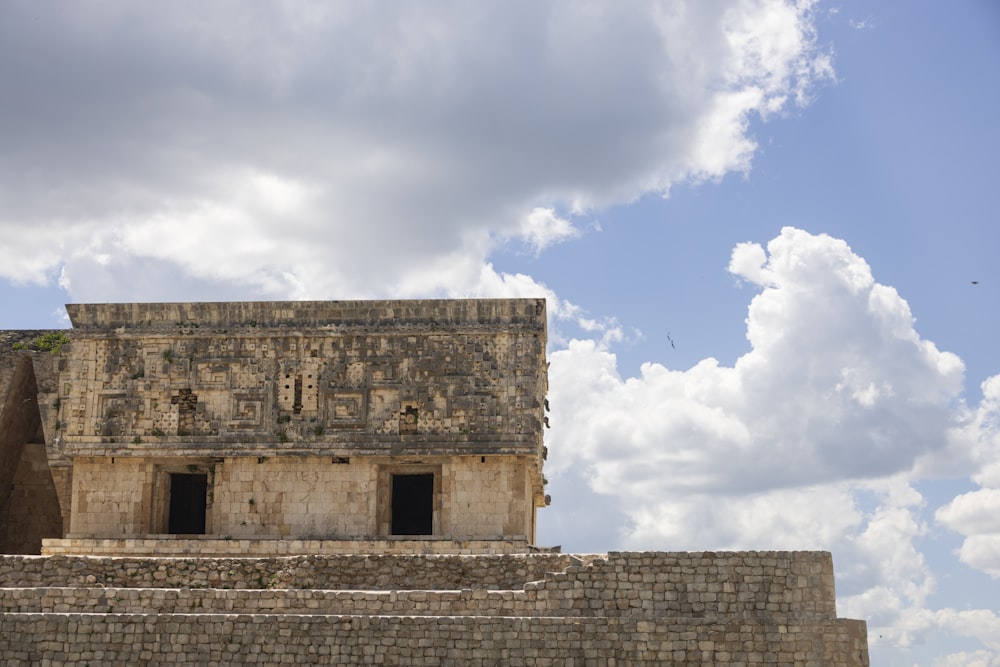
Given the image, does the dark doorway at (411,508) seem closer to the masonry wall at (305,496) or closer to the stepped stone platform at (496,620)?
the masonry wall at (305,496)

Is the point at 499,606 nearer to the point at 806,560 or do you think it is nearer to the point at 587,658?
the point at 587,658

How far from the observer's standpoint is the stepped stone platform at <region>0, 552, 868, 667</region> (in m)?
15.7

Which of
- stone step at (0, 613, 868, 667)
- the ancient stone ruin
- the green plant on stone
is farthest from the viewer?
the green plant on stone

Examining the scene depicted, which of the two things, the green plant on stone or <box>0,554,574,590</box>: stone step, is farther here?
the green plant on stone

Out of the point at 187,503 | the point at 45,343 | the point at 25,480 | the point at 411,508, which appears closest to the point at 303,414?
the point at 411,508

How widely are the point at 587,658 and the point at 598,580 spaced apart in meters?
0.98

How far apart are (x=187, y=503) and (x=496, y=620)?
32.6 feet

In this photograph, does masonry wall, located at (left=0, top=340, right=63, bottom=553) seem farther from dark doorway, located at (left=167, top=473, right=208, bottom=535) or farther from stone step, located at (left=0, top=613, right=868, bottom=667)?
stone step, located at (left=0, top=613, right=868, bottom=667)

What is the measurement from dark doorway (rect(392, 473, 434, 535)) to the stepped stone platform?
7.00 metres

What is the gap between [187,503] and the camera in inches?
944

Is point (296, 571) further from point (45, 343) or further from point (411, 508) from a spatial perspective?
point (45, 343)

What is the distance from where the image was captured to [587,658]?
1577 centimetres

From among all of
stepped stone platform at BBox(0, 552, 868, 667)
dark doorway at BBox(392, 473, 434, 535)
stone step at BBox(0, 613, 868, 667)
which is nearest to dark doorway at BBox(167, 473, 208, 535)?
dark doorway at BBox(392, 473, 434, 535)

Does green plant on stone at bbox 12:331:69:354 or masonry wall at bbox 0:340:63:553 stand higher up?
green plant on stone at bbox 12:331:69:354
